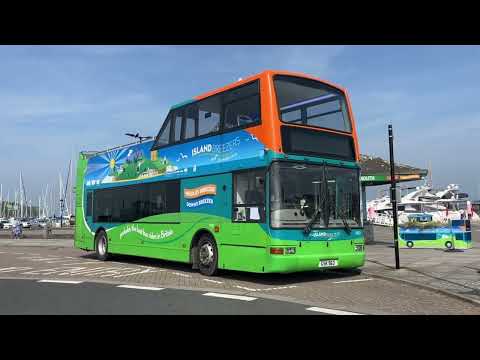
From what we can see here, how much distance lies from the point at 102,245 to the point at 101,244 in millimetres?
86

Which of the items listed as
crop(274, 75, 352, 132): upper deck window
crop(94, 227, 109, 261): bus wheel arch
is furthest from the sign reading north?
crop(94, 227, 109, 261): bus wheel arch

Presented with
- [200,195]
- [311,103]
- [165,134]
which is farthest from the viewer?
[165,134]

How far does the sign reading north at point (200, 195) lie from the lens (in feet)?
39.1

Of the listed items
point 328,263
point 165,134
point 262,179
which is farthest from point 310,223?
point 165,134

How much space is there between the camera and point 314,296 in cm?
909

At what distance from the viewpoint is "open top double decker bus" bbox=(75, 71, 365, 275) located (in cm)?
1033

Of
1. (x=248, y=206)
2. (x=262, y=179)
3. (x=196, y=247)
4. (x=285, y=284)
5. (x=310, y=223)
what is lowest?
(x=285, y=284)

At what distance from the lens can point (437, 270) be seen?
12562 millimetres

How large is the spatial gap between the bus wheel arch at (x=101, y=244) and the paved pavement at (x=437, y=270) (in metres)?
8.77

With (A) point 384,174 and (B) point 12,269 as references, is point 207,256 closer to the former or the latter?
(B) point 12,269

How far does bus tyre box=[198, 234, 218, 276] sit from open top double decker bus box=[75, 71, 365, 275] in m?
0.02

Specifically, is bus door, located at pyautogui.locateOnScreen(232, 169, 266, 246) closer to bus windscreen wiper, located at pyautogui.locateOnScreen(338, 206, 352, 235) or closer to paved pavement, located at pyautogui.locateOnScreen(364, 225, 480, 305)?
bus windscreen wiper, located at pyautogui.locateOnScreen(338, 206, 352, 235)

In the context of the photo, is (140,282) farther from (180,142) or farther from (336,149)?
(336,149)
